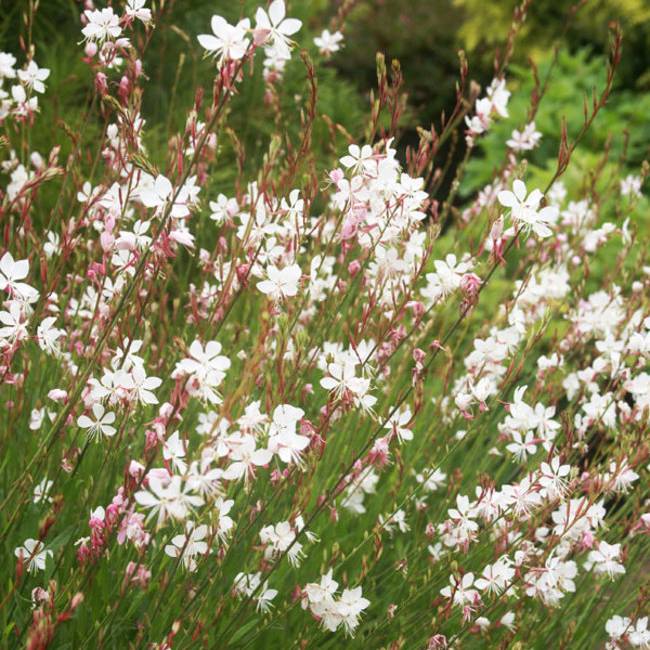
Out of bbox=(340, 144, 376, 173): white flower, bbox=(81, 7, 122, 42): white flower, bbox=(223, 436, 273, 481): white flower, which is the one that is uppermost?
bbox=(81, 7, 122, 42): white flower

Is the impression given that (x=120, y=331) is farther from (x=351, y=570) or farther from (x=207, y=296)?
(x=351, y=570)

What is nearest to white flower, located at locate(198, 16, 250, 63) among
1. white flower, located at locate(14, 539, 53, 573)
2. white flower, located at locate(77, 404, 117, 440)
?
white flower, located at locate(77, 404, 117, 440)

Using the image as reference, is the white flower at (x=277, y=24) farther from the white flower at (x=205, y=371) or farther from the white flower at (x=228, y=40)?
the white flower at (x=205, y=371)

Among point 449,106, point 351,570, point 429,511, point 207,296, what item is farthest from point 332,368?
point 449,106

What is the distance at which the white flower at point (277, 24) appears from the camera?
1401 millimetres

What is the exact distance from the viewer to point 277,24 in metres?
1.46

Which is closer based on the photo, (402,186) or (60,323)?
(402,186)

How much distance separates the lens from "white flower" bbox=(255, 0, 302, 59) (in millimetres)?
1401

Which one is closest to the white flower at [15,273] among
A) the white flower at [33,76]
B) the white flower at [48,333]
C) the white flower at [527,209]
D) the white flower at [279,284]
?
the white flower at [48,333]

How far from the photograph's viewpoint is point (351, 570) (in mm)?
2459

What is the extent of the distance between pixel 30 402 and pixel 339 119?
4016mm

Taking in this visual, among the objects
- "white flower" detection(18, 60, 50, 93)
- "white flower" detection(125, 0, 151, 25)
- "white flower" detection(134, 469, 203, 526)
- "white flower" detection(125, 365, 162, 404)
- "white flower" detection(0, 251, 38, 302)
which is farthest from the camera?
"white flower" detection(18, 60, 50, 93)

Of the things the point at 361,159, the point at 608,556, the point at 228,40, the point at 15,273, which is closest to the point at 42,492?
the point at 15,273

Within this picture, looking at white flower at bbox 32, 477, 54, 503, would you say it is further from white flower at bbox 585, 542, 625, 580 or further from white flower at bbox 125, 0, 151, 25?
white flower at bbox 585, 542, 625, 580
